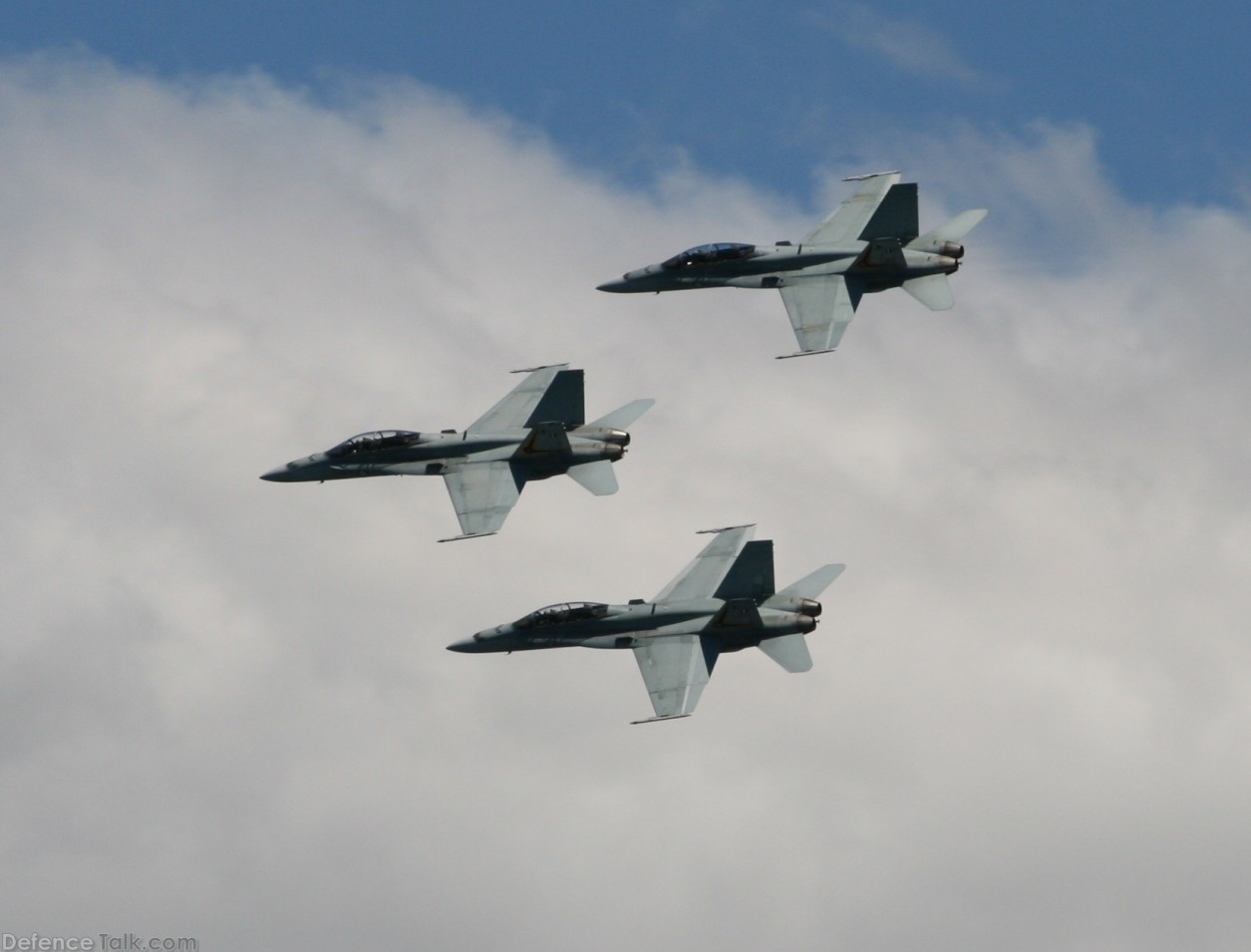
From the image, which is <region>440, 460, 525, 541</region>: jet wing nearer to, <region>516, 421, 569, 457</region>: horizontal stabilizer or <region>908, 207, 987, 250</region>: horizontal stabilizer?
<region>516, 421, 569, 457</region>: horizontal stabilizer

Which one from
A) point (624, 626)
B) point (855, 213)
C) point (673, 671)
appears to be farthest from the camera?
point (855, 213)

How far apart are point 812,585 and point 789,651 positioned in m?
2.97

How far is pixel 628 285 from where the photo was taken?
112m

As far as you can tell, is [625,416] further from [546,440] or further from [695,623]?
[695,623]

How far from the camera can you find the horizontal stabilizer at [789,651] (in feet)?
334

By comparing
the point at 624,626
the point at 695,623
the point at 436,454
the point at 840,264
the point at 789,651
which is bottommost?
the point at 789,651

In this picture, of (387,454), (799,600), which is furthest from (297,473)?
(799,600)

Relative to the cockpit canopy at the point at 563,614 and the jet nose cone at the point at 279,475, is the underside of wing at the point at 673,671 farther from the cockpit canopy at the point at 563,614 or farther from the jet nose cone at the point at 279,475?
the jet nose cone at the point at 279,475

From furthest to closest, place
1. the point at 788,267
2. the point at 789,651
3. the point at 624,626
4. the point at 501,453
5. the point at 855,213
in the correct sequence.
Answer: the point at 855,213 < the point at 788,267 < the point at 501,453 < the point at 624,626 < the point at 789,651

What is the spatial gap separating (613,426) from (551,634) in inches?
330

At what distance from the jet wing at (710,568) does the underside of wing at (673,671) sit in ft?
6.61

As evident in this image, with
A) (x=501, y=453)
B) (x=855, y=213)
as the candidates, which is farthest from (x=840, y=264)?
(x=501, y=453)

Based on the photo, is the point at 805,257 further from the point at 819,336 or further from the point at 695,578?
the point at 695,578

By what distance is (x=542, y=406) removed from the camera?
4259 inches
